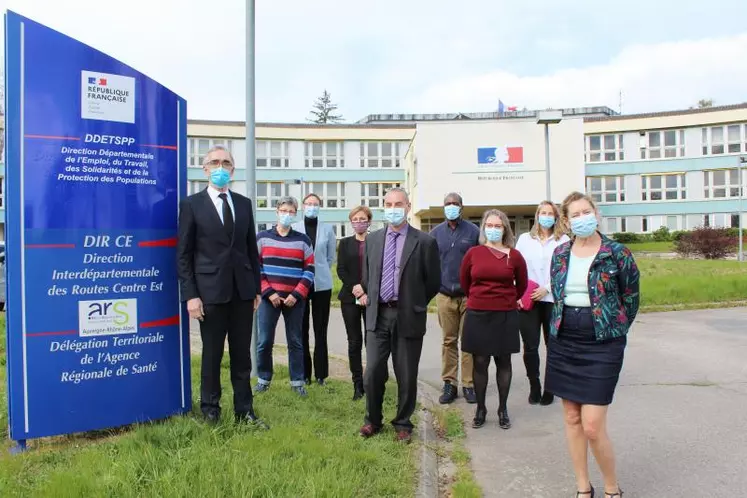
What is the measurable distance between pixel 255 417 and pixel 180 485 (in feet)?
5.16

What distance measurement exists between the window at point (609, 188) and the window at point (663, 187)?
5.04 feet

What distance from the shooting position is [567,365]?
3768 mm

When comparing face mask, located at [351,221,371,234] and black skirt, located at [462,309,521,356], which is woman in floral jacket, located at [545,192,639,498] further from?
face mask, located at [351,221,371,234]

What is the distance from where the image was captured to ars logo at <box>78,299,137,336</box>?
4.54 m

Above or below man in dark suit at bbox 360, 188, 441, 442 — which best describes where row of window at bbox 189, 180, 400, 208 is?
above

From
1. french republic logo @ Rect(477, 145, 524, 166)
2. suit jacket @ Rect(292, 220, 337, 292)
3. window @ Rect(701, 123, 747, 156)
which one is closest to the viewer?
suit jacket @ Rect(292, 220, 337, 292)

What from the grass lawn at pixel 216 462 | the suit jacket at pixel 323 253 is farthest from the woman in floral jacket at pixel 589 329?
the suit jacket at pixel 323 253

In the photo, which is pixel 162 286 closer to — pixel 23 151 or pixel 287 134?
pixel 23 151

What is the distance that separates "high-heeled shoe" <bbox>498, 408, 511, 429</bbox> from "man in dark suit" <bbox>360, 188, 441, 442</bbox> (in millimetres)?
1042

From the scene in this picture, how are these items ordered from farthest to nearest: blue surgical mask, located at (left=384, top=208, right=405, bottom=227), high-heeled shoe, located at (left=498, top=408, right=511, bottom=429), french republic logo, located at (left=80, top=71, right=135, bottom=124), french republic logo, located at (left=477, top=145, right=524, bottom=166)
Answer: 1. french republic logo, located at (left=477, top=145, right=524, bottom=166)
2. high-heeled shoe, located at (left=498, top=408, right=511, bottom=429)
3. blue surgical mask, located at (left=384, top=208, right=405, bottom=227)
4. french republic logo, located at (left=80, top=71, right=135, bottom=124)

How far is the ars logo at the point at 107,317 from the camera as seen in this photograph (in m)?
4.54

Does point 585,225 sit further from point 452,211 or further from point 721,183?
point 721,183

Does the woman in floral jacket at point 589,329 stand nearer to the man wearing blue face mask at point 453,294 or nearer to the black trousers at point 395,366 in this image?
the black trousers at point 395,366

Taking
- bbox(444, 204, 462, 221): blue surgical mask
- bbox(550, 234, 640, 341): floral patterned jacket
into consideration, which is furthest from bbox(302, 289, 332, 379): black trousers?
bbox(550, 234, 640, 341): floral patterned jacket
